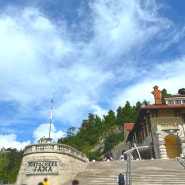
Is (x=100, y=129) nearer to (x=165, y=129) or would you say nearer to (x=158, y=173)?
(x=165, y=129)

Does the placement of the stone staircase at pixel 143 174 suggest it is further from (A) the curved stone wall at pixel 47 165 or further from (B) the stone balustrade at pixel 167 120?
(B) the stone balustrade at pixel 167 120

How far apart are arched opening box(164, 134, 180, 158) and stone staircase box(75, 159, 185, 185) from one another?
10.2 m

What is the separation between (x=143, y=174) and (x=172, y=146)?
1773 cm

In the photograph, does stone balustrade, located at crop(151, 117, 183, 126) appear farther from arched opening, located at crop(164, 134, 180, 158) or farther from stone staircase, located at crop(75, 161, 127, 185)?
stone staircase, located at crop(75, 161, 127, 185)

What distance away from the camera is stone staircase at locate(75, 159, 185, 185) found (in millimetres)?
21078

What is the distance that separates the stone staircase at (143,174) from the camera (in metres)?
21.1

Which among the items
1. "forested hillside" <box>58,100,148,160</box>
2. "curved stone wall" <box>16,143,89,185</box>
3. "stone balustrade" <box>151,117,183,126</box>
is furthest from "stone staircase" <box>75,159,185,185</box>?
"forested hillside" <box>58,100,148,160</box>

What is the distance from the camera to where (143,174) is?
898 inches

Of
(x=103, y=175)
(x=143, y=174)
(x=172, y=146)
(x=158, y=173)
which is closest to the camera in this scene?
(x=143, y=174)

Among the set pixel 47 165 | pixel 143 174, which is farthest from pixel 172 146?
pixel 47 165

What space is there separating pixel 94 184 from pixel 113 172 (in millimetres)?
3727

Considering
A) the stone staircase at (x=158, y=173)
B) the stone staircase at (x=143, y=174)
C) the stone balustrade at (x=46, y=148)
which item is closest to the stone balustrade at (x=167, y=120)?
the stone staircase at (x=158, y=173)

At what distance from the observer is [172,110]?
38.5 meters

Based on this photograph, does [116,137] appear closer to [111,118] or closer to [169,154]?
[111,118]
